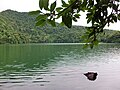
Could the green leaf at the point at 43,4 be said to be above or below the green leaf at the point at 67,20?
above

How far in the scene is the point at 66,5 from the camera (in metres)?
2.13

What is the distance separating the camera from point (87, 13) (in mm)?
2520

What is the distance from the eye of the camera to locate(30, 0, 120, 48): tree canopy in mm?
1901

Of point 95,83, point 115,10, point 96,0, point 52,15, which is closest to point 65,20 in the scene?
point 52,15

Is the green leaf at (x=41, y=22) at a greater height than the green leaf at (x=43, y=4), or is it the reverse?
the green leaf at (x=43, y=4)

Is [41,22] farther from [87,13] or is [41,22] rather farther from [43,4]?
[87,13]

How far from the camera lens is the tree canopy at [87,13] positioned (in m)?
1.90

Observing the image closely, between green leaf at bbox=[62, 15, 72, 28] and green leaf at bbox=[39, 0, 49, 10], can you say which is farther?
green leaf at bbox=[62, 15, 72, 28]

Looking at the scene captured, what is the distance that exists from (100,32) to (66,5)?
644 mm

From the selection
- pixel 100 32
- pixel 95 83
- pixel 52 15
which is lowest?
pixel 95 83

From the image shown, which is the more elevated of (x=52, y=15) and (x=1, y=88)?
(x=52, y=15)

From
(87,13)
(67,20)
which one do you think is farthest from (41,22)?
(87,13)

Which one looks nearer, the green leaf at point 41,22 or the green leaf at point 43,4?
the green leaf at point 43,4

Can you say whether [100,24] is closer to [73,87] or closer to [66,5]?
[66,5]
